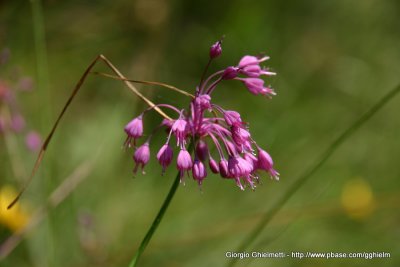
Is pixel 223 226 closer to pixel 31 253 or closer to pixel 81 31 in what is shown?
pixel 31 253

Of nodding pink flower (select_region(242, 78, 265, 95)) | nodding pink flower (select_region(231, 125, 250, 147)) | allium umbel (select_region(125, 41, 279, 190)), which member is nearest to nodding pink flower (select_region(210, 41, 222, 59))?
allium umbel (select_region(125, 41, 279, 190))

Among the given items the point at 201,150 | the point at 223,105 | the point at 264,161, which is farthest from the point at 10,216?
the point at 223,105

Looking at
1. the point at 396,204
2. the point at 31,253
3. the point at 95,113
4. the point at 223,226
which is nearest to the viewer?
the point at 31,253

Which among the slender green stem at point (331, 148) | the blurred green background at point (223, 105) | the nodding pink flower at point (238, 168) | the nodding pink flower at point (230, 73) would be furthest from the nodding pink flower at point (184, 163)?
the blurred green background at point (223, 105)

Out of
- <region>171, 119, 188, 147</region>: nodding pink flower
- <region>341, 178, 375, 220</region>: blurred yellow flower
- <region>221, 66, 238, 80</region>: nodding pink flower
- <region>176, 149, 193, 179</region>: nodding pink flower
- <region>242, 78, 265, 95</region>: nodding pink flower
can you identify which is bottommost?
<region>341, 178, 375, 220</region>: blurred yellow flower

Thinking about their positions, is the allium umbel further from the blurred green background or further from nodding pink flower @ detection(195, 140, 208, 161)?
the blurred green background

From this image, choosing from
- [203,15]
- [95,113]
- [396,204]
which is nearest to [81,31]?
[95,113]
